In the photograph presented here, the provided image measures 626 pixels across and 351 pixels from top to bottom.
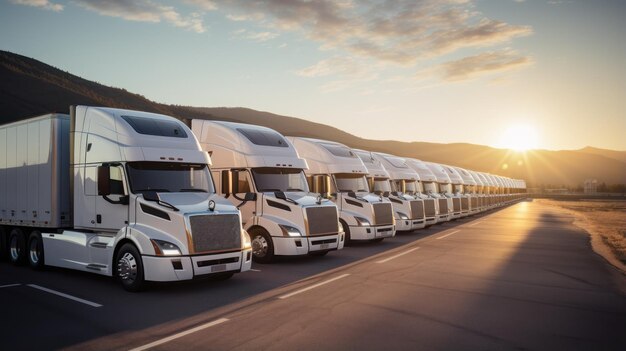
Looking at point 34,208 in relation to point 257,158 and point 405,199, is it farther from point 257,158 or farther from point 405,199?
point 405,199

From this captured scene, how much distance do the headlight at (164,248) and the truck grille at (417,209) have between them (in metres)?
14.6

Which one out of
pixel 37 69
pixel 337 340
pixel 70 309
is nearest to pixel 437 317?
pixel 337 340

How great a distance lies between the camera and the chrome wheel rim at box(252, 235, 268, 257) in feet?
44.5

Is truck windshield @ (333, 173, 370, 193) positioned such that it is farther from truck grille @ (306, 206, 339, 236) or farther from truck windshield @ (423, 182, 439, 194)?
truck windshield @ (423, 182, 439, 194)

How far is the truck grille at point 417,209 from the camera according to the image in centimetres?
2247

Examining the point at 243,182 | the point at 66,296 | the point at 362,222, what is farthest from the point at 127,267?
the point at 362,222

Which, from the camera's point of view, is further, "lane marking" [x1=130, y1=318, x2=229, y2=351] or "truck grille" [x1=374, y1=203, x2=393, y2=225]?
"truck grille" [x1=374, y1=203, x2=393, y2=225]

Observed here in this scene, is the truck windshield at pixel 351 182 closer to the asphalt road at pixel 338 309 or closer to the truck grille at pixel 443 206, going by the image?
the asphalt road at pixel 338 309

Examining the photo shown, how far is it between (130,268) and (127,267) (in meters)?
0.09

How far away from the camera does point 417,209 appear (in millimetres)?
22953

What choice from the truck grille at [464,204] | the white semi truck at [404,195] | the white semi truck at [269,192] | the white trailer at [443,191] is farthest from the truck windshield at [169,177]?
the truck grille at [464,204]

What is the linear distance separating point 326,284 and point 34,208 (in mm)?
7042

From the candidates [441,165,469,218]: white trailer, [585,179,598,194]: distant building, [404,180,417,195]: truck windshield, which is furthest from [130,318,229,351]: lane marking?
[585,179,598,194]: distant building

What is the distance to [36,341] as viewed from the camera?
258 inches
